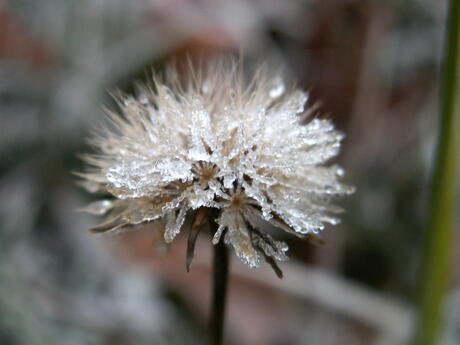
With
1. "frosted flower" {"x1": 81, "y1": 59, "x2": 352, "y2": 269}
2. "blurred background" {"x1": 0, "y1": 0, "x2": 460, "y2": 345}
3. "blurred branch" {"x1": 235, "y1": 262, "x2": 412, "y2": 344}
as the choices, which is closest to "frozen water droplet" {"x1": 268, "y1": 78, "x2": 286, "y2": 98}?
"frosted flower" {"x1": 81, "y1": 59, "x2": 352, "y2": 269}

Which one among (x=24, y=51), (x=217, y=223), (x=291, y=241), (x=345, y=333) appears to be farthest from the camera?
(x=24, y=51)

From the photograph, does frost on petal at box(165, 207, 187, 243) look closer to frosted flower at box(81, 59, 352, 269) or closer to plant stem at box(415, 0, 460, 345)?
frosted flower at box(81, 59, 352, 269)

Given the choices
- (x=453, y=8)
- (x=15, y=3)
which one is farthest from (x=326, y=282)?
(x=15, y=3)

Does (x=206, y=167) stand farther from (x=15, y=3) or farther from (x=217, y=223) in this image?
(x=15, y=3)

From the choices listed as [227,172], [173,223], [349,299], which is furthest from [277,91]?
[349,299]

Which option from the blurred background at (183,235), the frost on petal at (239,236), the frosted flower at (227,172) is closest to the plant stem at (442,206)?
the frosted flower at (227,172)
